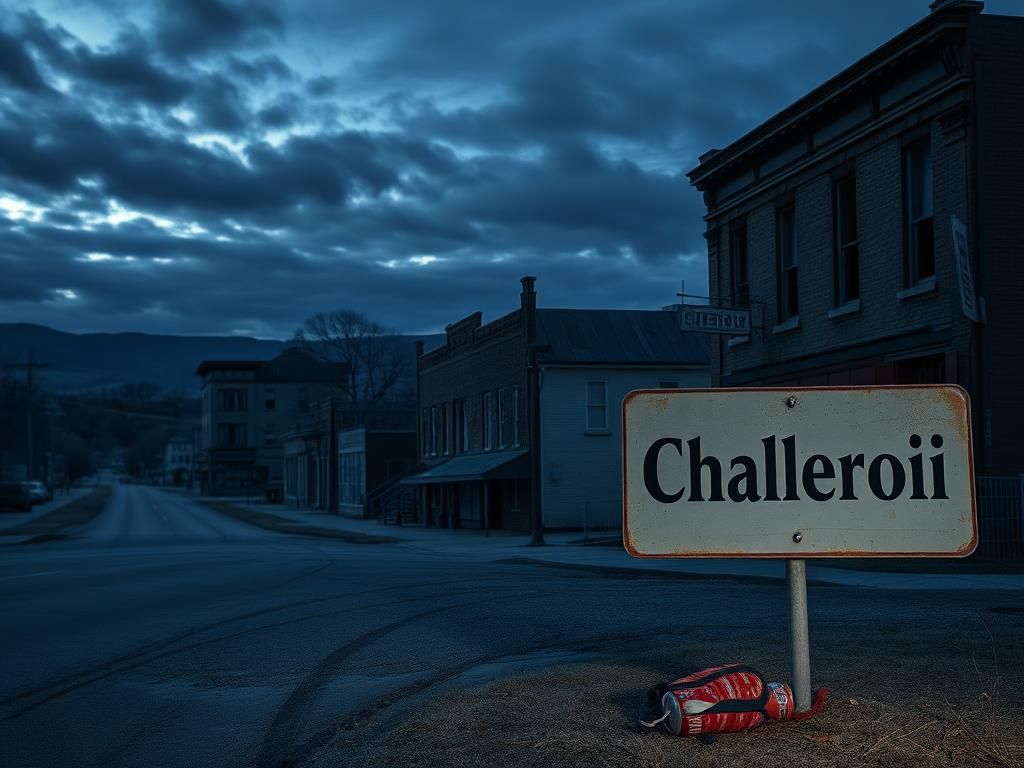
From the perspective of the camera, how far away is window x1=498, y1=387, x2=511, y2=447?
137 feet

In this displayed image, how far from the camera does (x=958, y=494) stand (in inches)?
230

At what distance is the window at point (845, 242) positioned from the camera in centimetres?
2362

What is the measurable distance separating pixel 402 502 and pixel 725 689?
4546 centimetres

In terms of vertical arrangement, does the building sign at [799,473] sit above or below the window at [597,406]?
below

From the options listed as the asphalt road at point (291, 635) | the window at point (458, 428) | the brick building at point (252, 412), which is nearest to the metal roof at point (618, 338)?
the window at point (458, 428)

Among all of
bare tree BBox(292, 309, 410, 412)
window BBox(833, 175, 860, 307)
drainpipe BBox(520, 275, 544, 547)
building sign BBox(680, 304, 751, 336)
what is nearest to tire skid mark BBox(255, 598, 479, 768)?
building sign BBox(680, 304, 751, 336)

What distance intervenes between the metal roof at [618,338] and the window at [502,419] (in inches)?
118

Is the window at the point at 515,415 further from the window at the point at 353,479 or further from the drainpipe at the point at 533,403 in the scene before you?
the window at the point at 353,479

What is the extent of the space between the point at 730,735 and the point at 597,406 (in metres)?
33.9

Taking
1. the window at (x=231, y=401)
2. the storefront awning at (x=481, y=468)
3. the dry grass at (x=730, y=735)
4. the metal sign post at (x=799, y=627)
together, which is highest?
the window at (x=231, y=401)

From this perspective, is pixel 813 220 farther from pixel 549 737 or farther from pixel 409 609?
pixel 549 737

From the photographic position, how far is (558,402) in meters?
39.6

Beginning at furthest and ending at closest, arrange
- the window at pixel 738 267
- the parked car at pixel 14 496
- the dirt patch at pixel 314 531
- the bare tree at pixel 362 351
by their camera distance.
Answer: the bare tree at pixel 362 351
the parked car at pixel 14 496
the dirt patch at pixel 314 531
the window at pixel 738 267

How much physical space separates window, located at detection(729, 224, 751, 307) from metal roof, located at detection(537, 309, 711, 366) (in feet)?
36.3
